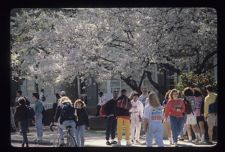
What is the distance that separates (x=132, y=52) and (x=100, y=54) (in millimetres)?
1015

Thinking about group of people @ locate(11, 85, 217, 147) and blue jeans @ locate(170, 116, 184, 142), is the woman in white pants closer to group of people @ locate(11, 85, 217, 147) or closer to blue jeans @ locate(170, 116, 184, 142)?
group of people @ locate(11, 85, 217, 147)

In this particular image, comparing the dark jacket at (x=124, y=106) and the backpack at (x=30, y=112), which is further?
the dark jacket at (x=124, y=106)

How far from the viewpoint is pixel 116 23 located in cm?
1345

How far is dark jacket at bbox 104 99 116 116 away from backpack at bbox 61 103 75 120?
4.12 feet

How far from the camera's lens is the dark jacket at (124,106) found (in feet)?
32.9

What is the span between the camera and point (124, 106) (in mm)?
10164

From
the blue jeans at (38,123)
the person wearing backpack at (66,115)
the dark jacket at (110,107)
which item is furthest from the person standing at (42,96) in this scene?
the person wearing backpack at (66,115)

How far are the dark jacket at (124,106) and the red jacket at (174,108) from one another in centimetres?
99

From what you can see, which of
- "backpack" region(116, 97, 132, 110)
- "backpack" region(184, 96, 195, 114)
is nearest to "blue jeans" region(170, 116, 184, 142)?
"backpack" region(184, 96, 195, 114)

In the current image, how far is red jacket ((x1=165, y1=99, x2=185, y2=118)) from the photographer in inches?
369

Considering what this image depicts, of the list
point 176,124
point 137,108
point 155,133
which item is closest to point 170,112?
point 176,124

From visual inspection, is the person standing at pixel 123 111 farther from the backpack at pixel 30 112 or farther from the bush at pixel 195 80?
the backpack at pixel 30 112
